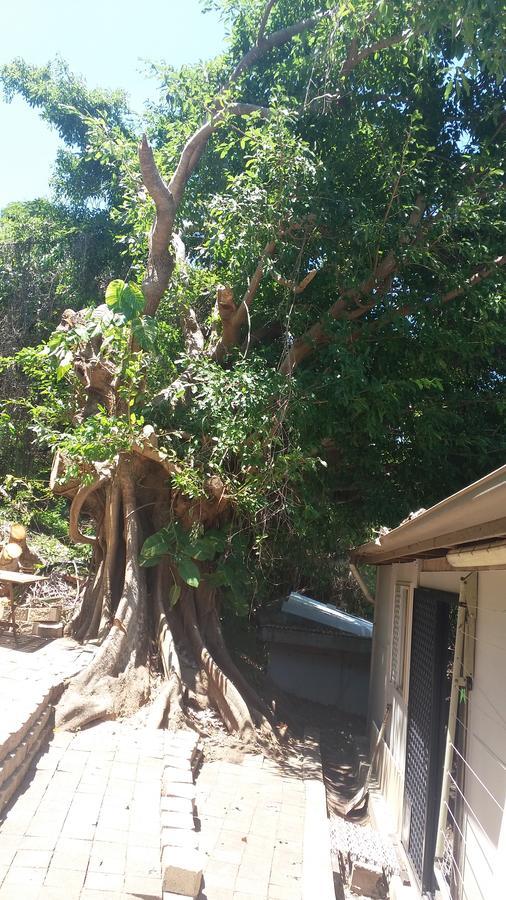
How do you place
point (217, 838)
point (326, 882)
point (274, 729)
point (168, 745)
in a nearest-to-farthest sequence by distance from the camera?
point (326, 882) < point (217, 838) < point (168, 745) < point (274, 729)

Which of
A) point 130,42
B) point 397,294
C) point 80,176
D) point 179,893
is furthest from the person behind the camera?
point 80,176

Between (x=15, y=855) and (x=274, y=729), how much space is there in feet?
15.7

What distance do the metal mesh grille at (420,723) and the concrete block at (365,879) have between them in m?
0.31

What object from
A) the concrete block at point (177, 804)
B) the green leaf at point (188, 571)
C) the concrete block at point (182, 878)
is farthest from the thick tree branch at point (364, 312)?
the concrete block at point (182, 878)

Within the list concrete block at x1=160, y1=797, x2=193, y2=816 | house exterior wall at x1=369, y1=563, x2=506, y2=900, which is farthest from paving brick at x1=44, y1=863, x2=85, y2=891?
house exterior wall at x1=369, y1=563, x2=506, y2=900

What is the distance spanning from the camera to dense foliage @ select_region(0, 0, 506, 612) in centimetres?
807

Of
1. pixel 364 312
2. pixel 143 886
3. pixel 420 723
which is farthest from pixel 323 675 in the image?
pixel 143 886

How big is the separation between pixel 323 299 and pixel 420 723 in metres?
5.53

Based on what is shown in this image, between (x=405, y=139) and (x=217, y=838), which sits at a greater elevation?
(x=405, y=139)

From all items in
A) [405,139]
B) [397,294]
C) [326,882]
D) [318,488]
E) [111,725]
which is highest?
[405,139]

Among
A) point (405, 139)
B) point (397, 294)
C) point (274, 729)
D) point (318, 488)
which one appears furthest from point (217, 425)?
point (405, 139)

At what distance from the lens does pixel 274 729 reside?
28.5ft

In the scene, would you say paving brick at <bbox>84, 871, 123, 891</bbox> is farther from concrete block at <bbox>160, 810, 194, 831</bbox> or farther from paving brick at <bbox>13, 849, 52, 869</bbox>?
concrete block at <bbox>160, 810, 194, 831</bbox>

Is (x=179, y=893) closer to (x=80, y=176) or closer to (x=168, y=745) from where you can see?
(x=168, y=745)
